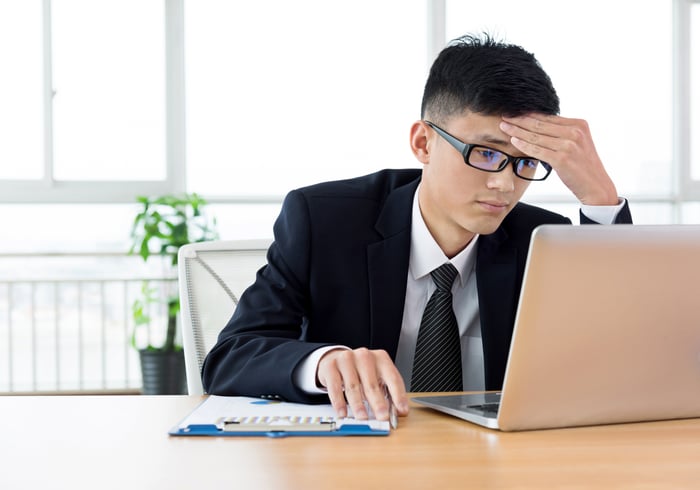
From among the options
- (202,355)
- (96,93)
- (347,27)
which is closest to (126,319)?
(96,93)

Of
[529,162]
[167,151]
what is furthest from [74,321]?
[529,162]

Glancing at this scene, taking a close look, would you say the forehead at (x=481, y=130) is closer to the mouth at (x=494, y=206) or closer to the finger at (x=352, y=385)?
the mouth at (x=494, y=206)

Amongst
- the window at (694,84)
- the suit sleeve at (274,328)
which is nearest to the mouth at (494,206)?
the suit sleeve at (274,328)

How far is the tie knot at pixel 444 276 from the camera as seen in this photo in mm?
1472

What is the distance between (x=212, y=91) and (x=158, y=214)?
773mm

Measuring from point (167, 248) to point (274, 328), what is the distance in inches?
106

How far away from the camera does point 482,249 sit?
1500 mm

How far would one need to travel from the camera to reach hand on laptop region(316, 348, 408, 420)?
99 cm

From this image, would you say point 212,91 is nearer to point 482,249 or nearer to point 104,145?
point 104,145

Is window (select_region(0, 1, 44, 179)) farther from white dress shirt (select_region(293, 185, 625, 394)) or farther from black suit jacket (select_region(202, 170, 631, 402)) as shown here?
white dress shirt (select_region(293, 185, 625, 394))

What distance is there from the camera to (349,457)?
82cm

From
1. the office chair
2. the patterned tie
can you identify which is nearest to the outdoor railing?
the office chair

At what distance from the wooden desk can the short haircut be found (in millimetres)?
592

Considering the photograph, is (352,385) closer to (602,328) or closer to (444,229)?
(602,328)
